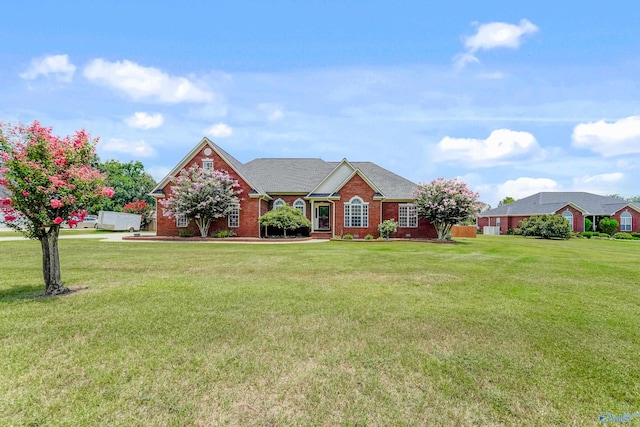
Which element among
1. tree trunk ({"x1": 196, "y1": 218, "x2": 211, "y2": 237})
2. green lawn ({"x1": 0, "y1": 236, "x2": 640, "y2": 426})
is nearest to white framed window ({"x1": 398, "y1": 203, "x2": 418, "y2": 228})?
tree trunk ({"x1": 196, "y1": 218, "x2": 211, "y2": 237})

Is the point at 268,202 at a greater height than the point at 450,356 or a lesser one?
greater

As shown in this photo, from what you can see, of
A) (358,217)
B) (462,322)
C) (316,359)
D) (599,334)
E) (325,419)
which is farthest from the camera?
(358,217)

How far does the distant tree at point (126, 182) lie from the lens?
61.8m

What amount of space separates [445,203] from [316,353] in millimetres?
22120

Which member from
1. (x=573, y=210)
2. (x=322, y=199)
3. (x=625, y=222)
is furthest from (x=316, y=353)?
(x=625, y=222)

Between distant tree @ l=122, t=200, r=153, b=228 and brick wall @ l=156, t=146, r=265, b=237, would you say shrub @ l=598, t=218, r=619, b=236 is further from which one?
distant tree @ l=122, t=200, r=153, b=228

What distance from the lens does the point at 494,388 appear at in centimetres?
374

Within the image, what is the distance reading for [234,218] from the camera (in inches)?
1092

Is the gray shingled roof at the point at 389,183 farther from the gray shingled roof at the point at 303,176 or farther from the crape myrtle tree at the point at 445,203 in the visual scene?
the crape myrtle tree at the point at 445,203

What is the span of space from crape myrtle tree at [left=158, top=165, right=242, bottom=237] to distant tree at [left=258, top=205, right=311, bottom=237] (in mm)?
3237

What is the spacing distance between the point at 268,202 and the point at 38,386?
26.2 m

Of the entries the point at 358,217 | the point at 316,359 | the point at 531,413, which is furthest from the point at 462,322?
the point at 358,217

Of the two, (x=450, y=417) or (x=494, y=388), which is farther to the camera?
(x=494, y=388)

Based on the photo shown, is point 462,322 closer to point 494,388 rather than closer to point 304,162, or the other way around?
point 494,388
